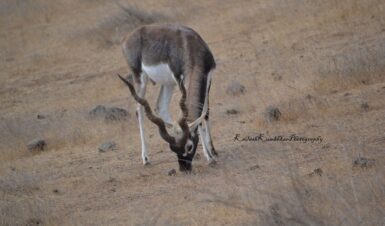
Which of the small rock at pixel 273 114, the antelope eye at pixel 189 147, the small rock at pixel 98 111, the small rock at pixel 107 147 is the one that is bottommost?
the small rock at pixel 98 111

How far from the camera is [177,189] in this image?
936 centimetres

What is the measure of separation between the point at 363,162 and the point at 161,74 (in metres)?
3.78

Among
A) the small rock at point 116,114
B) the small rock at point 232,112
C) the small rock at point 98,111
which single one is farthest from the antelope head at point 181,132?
the small rock at point 98,111

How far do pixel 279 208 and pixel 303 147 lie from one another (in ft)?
12.7

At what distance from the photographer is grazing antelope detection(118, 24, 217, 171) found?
966 cm

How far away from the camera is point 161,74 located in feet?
36.5

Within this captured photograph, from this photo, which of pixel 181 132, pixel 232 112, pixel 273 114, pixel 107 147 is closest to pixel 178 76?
pixel 181 132

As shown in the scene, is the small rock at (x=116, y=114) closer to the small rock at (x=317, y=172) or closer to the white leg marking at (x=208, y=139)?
the white leg marking at (x=208, y=139)

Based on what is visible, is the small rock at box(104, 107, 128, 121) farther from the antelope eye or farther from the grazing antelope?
the antelope eye

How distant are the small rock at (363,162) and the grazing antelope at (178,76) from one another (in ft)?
7.34

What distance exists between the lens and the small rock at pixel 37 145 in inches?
522

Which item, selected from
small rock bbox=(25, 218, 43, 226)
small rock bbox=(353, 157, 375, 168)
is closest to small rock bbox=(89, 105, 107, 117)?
small rock bbox=(25, 218, 43, 226)

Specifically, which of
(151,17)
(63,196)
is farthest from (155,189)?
(151,17)

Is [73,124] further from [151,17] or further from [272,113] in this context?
[151,17]
